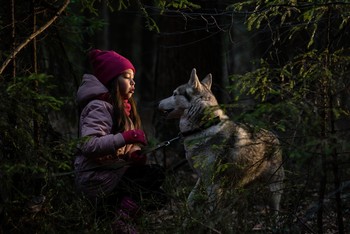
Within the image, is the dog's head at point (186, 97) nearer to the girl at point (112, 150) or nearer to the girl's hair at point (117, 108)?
the girl at point (112, 150)

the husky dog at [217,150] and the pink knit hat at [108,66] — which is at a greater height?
the pink knit hat at [108,66]

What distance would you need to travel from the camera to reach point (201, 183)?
597 cm

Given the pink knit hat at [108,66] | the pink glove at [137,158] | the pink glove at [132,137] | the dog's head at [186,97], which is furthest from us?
the dog's head at [186,97]

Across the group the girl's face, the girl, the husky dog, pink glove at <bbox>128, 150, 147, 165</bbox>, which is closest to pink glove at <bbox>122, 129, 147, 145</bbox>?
the girl

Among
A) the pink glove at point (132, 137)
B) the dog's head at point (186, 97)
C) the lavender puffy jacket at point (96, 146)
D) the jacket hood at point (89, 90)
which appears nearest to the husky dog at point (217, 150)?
the dog's head at point (186, 97)

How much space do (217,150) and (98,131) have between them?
128 cm

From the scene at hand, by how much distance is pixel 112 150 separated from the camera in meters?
5.33

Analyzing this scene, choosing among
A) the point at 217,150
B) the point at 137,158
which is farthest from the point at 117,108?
the point at 217,150

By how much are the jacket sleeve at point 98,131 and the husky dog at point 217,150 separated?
2.76 feet

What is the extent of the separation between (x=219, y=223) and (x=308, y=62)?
5.34 ft

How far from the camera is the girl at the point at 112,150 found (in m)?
5.34

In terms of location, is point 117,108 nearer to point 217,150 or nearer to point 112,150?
point 112,150

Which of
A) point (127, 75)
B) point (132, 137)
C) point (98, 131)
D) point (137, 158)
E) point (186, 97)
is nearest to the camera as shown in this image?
point (132, 137)

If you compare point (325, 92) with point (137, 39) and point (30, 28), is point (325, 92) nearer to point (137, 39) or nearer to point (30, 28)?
point (30, 28)
